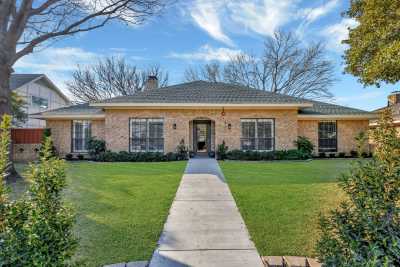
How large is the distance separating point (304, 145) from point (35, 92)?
2625 centimetres

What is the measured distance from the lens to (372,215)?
2.29 m

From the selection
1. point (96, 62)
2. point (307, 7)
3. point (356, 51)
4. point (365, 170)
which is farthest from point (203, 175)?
point (96, 62)

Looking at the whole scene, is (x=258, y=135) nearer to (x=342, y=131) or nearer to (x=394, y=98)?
(x=342, y=131)

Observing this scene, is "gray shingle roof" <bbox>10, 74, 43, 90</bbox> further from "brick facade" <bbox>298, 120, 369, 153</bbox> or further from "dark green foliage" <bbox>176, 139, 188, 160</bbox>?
A: "brick facade" <bbox>298, 120, 369, 153</bbox>

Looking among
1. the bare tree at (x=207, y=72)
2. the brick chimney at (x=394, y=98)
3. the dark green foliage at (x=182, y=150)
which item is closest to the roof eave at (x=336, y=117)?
the dark green foliage at (x=182, y=150)

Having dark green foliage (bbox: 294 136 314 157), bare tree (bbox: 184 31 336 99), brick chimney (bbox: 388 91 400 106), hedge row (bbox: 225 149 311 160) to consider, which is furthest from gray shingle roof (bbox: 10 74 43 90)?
brick chimney (bbox: 388 91 400 106)

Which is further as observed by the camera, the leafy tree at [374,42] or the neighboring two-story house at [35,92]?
the neighboring two-story house at [35,92]

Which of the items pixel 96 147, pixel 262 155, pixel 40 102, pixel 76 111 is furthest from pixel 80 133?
pixel 40 102

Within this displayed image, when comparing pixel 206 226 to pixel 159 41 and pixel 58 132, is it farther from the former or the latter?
pixel 159 41

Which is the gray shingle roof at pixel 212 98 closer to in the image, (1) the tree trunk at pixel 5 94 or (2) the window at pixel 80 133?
(2) the window at pixel 80 133

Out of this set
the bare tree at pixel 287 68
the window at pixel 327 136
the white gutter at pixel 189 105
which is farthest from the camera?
the bare tree at pixel 287 68

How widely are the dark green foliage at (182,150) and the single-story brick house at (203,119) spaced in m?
0.25

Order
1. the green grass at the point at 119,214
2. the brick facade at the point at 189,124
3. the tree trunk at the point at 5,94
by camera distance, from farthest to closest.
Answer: the brick facade at the point at 189,124, the tree trunk at the point at 5,94, the green grass at the point at 119,214

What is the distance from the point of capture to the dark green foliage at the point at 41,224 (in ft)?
6.93
